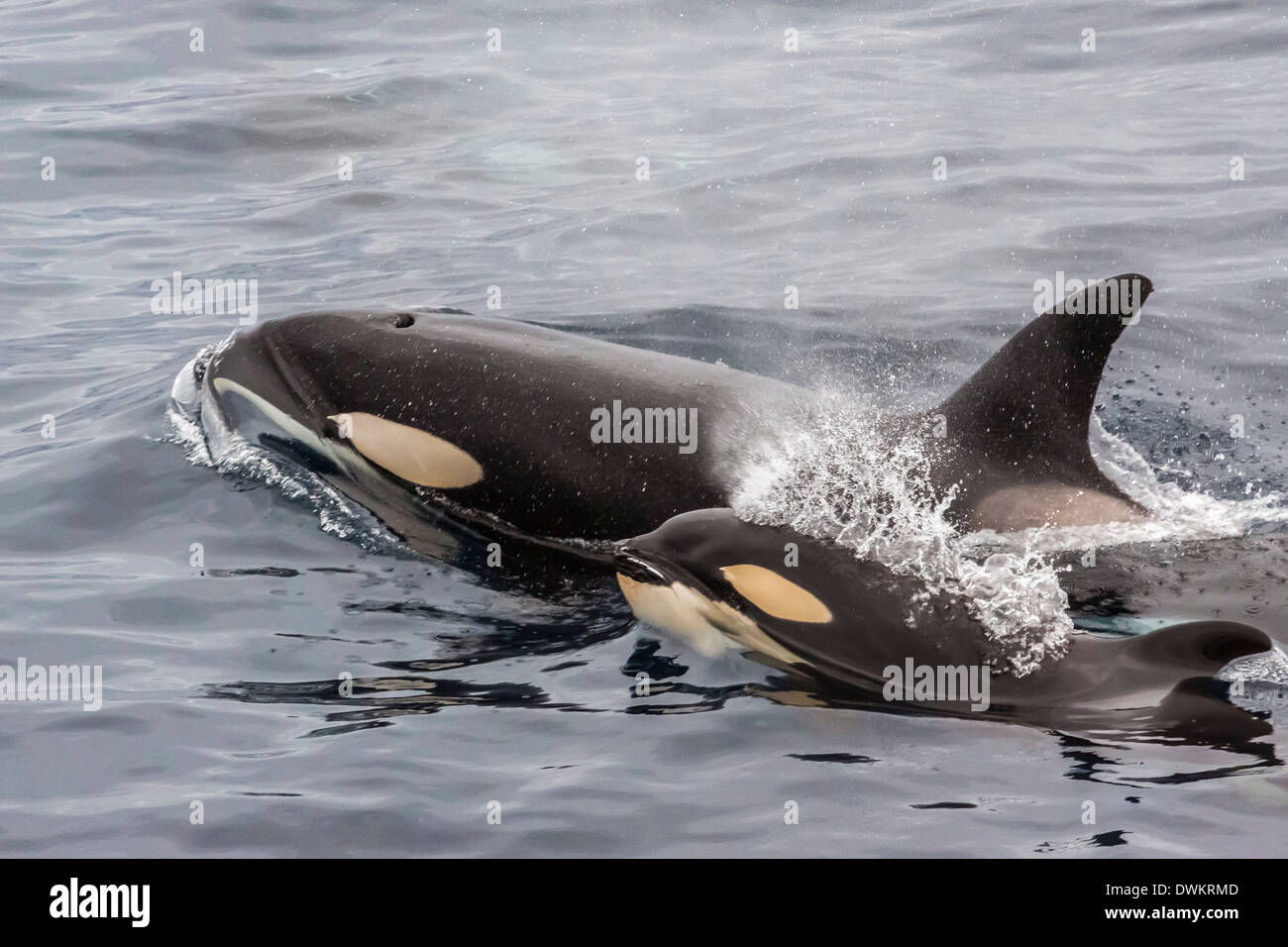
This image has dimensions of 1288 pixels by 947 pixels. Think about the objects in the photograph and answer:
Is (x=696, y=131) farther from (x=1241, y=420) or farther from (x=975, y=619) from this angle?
(x=975, y=619)

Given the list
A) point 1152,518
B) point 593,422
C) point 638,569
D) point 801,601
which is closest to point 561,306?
point 593,422

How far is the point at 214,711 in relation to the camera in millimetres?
6152

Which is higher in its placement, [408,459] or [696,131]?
[696,131]

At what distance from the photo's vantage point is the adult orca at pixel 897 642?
554cm

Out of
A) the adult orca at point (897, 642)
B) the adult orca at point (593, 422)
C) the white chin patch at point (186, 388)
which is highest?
the white chin patch at point (186, 388)

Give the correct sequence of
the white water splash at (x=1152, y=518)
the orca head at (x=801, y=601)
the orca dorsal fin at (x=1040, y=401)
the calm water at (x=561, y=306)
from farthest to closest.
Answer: the orca dorsal fin at (x=1040, y=401), the white water splash at (x=1152, y=518), the orca head at (x=801, y=601), the calm water at (x=561, y=306)

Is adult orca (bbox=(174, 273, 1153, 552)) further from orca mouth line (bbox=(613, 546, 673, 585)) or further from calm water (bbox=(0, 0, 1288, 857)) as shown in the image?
orca mouth line (bbox=(613, 546, 673, 585))

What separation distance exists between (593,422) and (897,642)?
87.7 inches

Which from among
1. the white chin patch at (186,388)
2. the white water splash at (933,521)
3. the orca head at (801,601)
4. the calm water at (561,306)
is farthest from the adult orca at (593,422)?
the white chin patch at (186,388)

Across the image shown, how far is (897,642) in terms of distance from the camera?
575 centimetres

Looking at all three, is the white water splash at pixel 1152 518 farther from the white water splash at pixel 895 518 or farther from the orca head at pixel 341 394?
the orca head at pixel 341 394

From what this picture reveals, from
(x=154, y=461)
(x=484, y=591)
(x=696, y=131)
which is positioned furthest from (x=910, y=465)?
(x=696, y=131)
